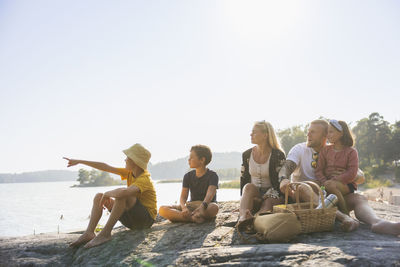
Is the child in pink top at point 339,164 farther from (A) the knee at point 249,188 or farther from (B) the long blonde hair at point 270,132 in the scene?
(A) the knee at point 249,188

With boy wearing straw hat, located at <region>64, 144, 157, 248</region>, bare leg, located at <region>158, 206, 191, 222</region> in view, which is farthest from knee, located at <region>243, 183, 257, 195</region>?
boy wearing straw hat, located at <region>64, 144, 157, 248</region>

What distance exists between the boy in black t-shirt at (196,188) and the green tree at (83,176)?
90484mm

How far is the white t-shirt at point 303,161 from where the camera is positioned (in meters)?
4.34

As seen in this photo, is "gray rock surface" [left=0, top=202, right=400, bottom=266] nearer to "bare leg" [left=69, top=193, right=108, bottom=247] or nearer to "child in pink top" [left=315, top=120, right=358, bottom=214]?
"bare leg" [left=69, top=193, right=108, bottom=247]

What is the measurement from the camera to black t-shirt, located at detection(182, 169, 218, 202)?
179 inches

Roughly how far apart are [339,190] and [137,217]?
109 inches

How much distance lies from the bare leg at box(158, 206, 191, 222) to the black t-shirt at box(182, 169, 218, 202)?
34 centimetres

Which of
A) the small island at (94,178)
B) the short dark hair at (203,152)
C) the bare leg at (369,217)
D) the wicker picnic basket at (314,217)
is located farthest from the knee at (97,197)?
the small island at (94,178)

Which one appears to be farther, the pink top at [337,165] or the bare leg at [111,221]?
the pink top at [337,165]

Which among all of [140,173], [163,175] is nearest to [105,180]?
[163,175]

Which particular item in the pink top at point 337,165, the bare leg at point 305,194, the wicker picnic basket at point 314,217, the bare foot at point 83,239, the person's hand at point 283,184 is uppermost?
the pink top at point 337,165

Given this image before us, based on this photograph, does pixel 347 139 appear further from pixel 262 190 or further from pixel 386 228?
pixel 262 190

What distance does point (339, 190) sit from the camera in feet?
12.7

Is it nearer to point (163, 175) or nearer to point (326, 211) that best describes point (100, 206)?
point (326, 211)
